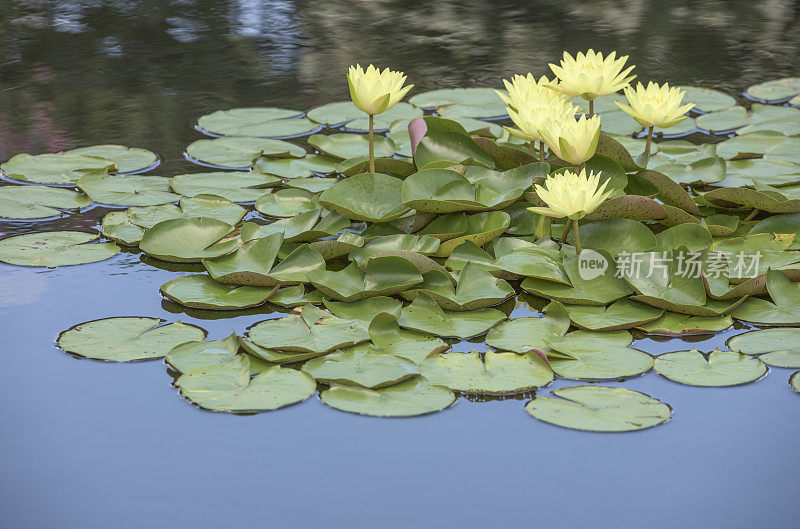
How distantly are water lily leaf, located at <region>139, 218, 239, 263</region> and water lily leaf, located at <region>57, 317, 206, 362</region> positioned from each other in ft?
0.96

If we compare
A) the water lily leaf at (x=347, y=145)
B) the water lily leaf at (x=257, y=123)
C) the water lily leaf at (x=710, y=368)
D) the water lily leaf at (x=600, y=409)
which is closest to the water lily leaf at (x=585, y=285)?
the water lily leaf at (x=710, y=368)

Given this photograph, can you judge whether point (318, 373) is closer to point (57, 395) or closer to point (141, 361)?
point (141, 361)

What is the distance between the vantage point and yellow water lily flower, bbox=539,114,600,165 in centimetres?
187

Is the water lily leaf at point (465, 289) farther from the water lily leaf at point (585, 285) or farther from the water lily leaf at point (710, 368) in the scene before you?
the water lily leaf at point (710, 368)

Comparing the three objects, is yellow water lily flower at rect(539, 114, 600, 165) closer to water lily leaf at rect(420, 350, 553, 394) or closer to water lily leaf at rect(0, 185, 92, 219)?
water lily leaf at rect(420, 350, 553, 394)

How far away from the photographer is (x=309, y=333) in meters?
1.77

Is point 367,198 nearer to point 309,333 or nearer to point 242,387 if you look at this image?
point 309,333

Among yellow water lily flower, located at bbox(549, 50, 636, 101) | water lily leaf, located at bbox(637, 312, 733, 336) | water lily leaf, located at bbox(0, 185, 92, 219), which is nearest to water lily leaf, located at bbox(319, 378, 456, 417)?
water lily leaf, located at bbox(637, 312, 733, 336)

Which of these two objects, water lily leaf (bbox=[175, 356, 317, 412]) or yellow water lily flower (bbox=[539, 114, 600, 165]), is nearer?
water lily leaf (bbox=[175, 356, 317, 412])

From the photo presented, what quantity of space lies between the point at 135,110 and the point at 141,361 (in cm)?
181

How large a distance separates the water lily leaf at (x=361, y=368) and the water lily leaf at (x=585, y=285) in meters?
0.45

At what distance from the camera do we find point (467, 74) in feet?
12.4

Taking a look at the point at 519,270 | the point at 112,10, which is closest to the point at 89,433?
the point at 519,270

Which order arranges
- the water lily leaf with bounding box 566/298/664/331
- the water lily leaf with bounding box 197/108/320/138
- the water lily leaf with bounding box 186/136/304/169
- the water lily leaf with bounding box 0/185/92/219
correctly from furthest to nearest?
1. the water lily leaf with bounding box 197/108/320/138
2. the water lily leaf with bounding box 186/136/304/169
3. the water lily leaf with bounding box 0/185/92/219
4. the water lily leaf with bounding box 566/298/664/331
